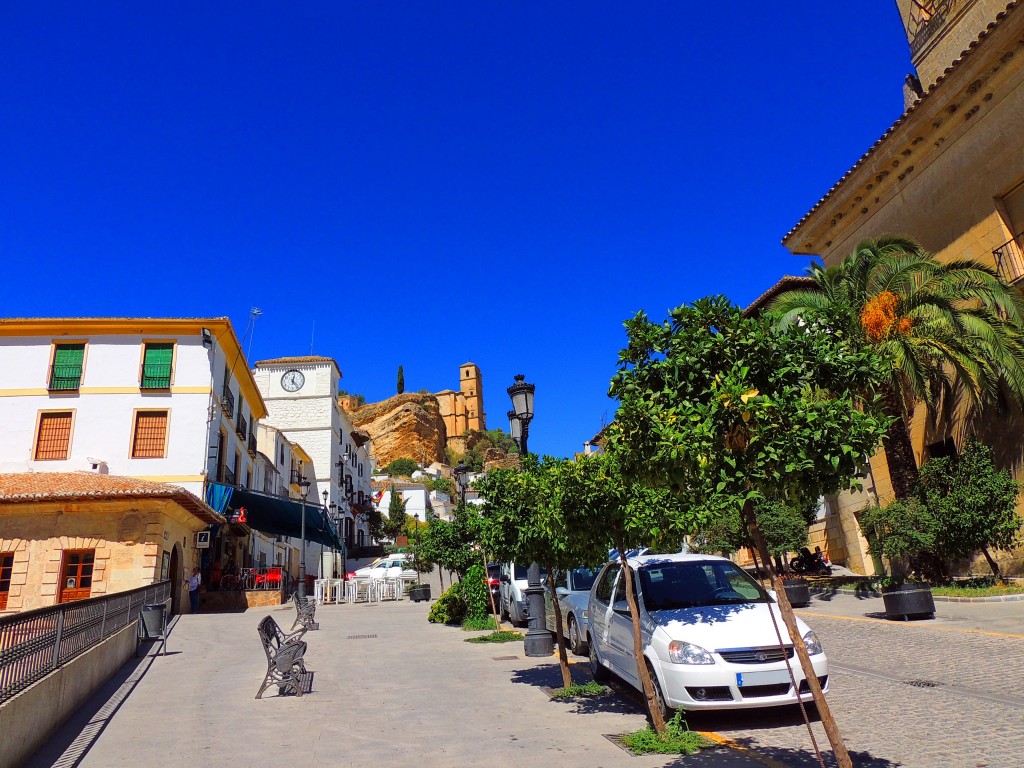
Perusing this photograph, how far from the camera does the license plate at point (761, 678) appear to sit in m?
5.63

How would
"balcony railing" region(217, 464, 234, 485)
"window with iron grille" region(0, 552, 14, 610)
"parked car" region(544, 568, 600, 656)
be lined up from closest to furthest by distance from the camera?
"parked car" region(544, 568, 600, 656)
"window with iron grille" region(0, 552, 14, 610)
"balcony railing" region(217, 464, 234, 485)

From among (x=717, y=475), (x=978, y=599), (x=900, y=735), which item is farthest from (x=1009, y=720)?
(x=978, y=599)

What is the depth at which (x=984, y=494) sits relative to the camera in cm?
1362

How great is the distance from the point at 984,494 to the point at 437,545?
14439 mm

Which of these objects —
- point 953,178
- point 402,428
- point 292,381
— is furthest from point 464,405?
point 953,178

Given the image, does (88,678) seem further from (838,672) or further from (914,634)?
(914,634)

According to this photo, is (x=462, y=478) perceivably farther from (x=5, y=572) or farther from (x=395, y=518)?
(x=395, y=518)

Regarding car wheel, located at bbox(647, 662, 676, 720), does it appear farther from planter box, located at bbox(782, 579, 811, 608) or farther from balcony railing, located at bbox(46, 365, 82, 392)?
balcony railing, located at bbox(46, 365, 82, 392)

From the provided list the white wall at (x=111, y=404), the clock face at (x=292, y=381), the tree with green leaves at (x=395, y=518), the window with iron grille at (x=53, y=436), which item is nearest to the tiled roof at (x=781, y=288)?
the white wall at (x=111, y=404)

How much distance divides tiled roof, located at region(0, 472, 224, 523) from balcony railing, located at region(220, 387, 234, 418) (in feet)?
18.6

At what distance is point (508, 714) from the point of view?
700 cm

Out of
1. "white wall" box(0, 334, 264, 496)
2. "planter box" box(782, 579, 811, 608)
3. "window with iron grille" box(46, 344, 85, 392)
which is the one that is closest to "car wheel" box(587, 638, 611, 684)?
"planter box" box(782, 579, 811, 608)

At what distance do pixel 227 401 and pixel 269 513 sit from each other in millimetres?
4808

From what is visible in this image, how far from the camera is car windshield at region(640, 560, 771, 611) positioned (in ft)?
22.2
